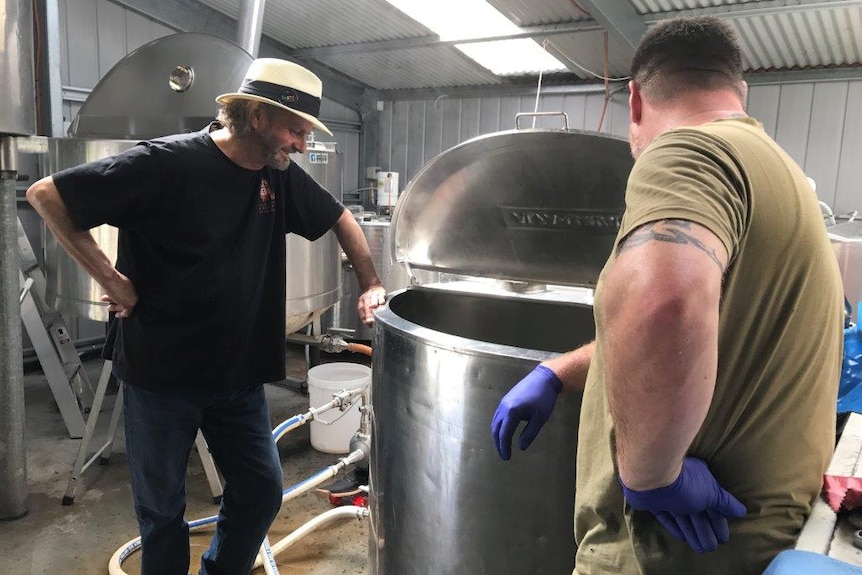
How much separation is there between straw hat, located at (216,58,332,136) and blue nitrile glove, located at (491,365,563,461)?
870mm

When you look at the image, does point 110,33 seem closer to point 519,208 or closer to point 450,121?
point 450,121

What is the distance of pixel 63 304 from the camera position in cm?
233

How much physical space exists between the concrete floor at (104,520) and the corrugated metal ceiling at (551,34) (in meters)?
2.49

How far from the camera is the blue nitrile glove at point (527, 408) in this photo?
97cm

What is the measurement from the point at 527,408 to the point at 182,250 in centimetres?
89

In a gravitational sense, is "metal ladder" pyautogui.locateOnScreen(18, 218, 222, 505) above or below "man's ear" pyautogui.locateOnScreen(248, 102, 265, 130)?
below

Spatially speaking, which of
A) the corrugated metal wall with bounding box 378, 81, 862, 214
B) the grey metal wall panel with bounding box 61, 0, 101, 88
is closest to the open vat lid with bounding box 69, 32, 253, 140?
the grey metal wall panel with bounding box 61, 0, 101, 88

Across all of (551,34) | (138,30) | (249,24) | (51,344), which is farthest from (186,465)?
(138,30)

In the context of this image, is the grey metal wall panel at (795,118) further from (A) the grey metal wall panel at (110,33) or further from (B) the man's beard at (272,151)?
(A) the grey metal wall panel at (110,33)

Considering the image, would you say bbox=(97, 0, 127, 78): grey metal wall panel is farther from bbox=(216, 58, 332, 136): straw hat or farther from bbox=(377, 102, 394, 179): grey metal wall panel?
Answer: bbox=(216, 58, 332, 136): straw hat

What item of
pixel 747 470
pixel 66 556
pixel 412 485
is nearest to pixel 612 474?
pixel 747 470

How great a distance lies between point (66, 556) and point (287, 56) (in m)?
4.12

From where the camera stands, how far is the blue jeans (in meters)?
1.45

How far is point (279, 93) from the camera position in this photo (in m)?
1.45
